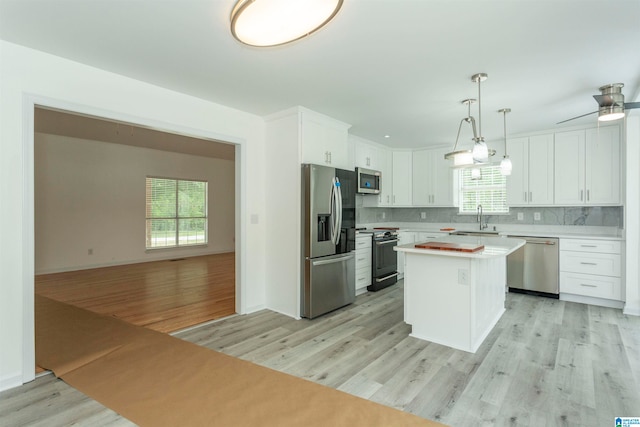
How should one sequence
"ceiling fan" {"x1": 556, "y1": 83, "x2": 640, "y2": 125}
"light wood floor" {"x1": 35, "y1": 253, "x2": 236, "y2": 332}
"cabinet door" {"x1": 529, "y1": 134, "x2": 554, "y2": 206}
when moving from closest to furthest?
1. "ceiling fan" {"x1": 556, "y1": 83, "x2": 640, "y2": 125}
2. "light wood floor" {"x1": 35, "y1": 253, "x2": 236, "y2": 332}
3. "cabinet door" {"x1": 529, "y1": 134, "x2": 554, "y2": 206}

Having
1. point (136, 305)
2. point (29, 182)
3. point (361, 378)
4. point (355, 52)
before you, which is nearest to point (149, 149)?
point (136, 305)

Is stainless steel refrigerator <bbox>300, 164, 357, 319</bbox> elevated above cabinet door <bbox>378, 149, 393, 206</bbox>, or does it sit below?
below

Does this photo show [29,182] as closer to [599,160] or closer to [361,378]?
[361,378]

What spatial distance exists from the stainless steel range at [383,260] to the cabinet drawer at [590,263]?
2359 millimetres

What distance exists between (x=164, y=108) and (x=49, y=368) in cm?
246

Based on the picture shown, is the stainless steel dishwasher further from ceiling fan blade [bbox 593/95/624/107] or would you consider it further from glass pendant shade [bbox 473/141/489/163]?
glass pendant shade [bbox 473/141/489/163]

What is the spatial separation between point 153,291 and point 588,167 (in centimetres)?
668

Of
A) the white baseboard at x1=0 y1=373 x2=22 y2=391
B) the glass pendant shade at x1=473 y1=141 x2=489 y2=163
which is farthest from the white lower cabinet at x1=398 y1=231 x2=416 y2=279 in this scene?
the white baseboard at x1=0 y1=373 x2=22 y2=391

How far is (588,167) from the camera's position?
185 inches

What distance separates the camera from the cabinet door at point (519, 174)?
17.0 ft

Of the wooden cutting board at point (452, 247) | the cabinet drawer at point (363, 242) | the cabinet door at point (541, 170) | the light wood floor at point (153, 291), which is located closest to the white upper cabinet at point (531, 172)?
the cabinet door at point (541, 170)

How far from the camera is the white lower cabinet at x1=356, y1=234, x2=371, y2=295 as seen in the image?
4.90 meters

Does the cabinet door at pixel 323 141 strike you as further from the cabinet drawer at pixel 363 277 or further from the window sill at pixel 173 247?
the window sill at pixel 173 247

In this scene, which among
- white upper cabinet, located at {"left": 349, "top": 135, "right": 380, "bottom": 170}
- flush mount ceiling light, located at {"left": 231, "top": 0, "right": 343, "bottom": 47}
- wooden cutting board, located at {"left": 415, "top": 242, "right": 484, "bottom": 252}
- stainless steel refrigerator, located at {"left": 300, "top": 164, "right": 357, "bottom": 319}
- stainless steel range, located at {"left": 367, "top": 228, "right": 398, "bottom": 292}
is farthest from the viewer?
white upper cabinet, located at {"left": 349, "top": 135, "right": 380, "bottom": 170}
